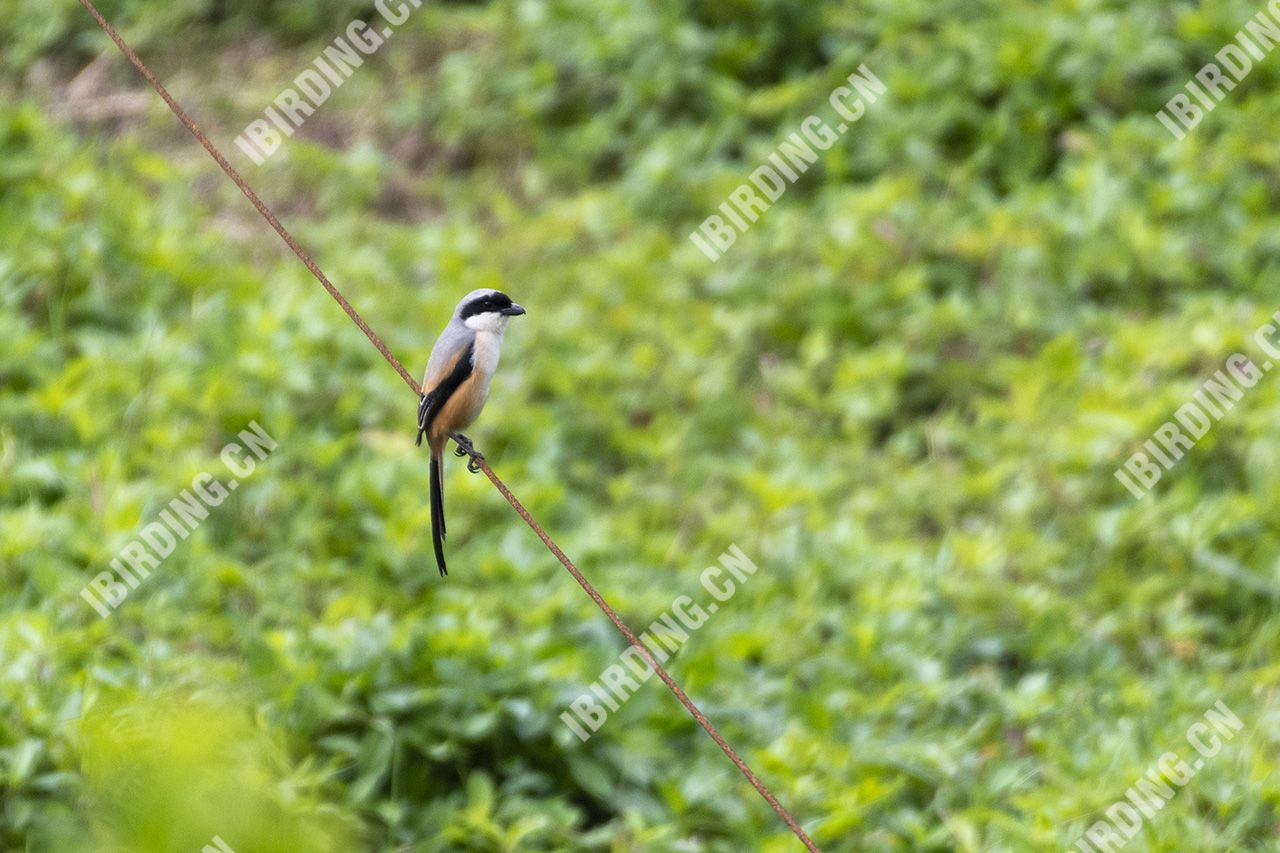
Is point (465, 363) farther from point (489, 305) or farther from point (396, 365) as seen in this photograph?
point (396, 365)

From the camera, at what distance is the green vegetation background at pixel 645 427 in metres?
4.08

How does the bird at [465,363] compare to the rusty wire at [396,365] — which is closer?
the rusty wire at [396,365]

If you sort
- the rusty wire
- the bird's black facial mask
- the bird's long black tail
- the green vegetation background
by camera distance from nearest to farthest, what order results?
1. the rusty wire
2. the bird's long black tail
3. the bird's black facial mask
4. the green vegetation background

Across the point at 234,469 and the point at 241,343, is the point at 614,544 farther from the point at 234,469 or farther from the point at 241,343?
the point at 241,343

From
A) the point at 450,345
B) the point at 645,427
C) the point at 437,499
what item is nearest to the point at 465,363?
the point at 450,345

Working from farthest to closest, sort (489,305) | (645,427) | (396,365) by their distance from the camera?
(645,427) → (489,305) → (396,365)

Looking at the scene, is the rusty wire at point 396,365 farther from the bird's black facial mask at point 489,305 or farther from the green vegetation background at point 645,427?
the green vegetation background at point 645,427

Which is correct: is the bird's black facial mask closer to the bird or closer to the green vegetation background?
the bird

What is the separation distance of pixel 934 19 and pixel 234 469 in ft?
15.5

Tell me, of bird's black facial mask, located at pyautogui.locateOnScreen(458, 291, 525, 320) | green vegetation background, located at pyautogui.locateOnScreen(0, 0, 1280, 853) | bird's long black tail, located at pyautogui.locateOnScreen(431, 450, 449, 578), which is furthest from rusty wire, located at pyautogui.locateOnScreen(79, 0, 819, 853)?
green vegetation background, located at pyautogui.locateOnScreen(0, 0, 1280, 853)

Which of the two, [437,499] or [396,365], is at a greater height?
[396,365]

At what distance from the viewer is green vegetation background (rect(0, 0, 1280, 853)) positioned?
13.4ft

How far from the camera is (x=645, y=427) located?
6.43 m

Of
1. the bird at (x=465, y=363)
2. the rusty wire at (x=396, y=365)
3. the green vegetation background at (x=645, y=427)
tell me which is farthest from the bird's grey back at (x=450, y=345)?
the green vegetation background at (x=645, y=427)
